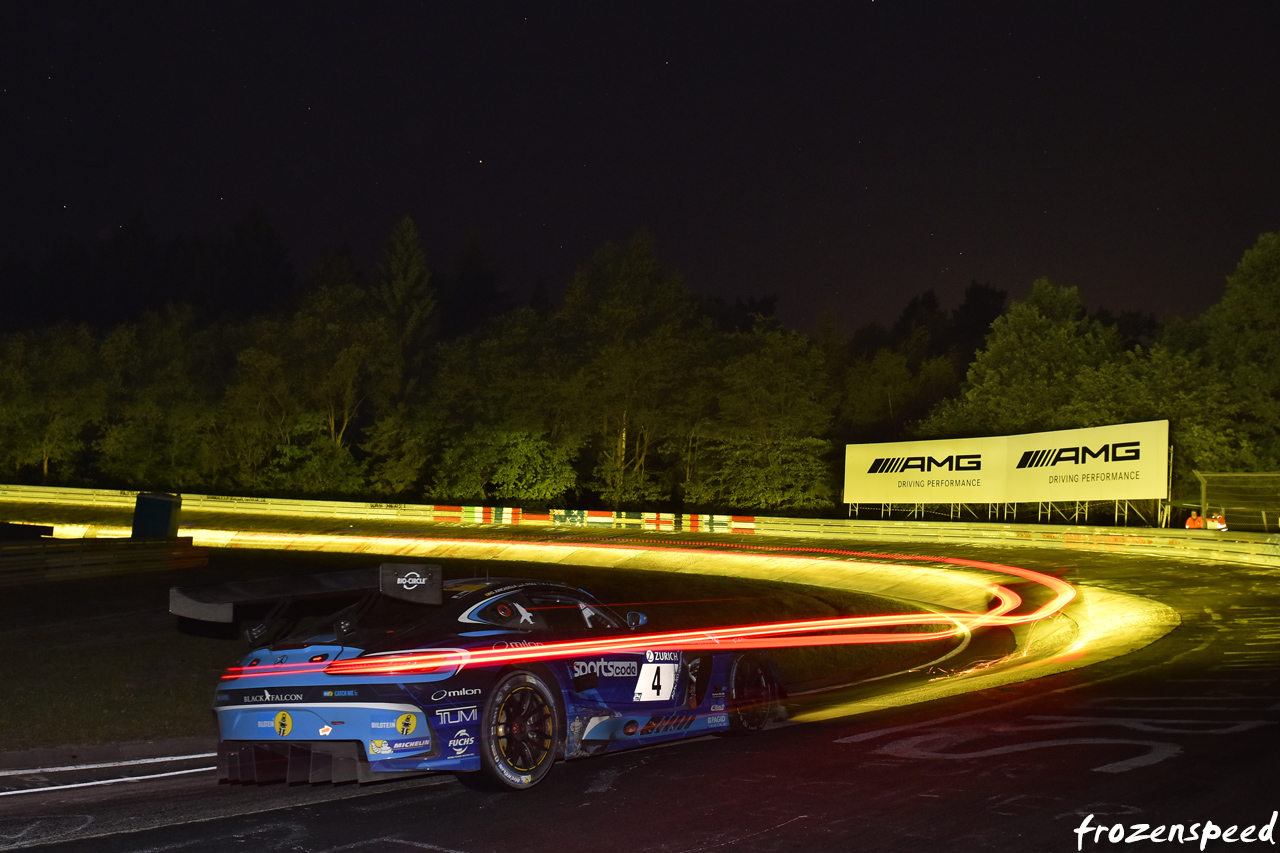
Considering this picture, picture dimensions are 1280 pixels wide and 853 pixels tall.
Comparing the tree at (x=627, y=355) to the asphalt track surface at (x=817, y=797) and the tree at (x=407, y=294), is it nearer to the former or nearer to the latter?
the tree at (x=407, y=294)

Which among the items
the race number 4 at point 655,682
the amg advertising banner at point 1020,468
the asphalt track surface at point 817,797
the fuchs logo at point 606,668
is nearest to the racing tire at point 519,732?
the asphalt track surface at point 817,797

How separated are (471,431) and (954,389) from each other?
39.5 metres

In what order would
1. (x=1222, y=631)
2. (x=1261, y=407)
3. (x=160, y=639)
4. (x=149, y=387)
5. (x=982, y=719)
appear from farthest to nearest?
1. (x=149, y=387)
2. (x=1261, y=407)
3. (x=1222, y=631)
4. (x=160, y=639)
5. (x=982, y=719)

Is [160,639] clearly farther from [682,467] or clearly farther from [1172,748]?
[682,467]

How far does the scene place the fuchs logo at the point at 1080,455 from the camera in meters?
38.5

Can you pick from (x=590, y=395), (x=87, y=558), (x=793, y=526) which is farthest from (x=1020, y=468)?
(x=87, y=558)

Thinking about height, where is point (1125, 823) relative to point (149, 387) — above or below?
below

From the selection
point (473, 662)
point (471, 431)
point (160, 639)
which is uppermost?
point (471, 431)

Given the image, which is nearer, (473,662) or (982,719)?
(473,662)

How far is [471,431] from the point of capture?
70.4 meters

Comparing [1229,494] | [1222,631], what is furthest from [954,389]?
[1222,631]

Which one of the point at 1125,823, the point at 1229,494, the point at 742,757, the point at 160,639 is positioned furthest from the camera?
the point at 1229,494

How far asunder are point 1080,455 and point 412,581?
121 ft

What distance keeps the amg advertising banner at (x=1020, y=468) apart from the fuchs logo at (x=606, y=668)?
3289 cm
